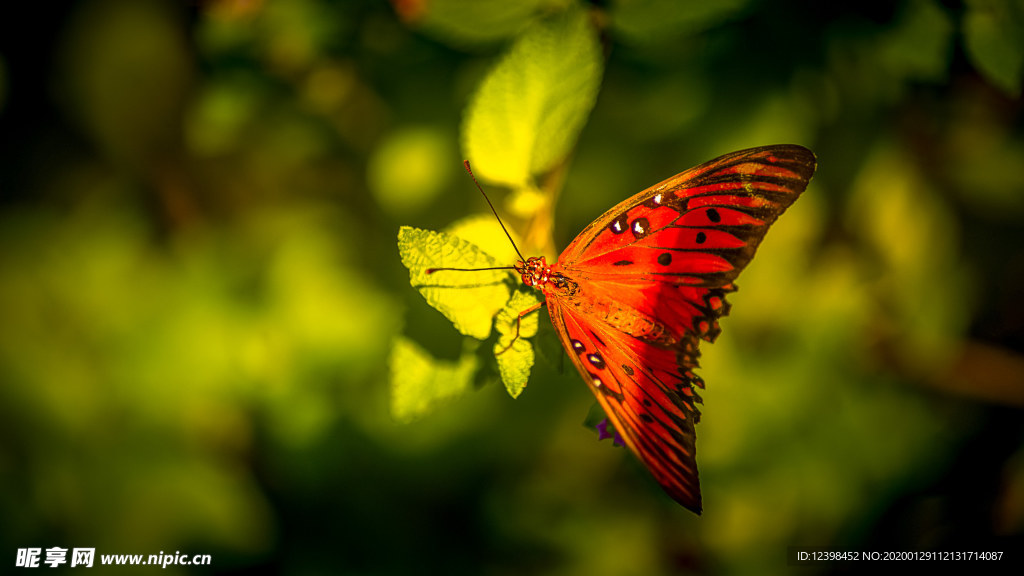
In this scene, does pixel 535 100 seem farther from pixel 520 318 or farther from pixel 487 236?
pixel 520 318

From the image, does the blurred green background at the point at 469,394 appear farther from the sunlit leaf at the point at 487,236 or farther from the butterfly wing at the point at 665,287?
the butterfly wing at the point at 665,287

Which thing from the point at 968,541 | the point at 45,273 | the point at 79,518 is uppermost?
the point at 45,273

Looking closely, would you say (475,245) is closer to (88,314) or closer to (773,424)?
(773,424)

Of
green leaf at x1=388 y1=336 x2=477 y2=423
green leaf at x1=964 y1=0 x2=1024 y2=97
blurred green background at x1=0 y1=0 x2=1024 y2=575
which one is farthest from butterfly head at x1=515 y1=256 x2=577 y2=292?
green leaf at x1=964 y1=0 x2=1024 y2=97

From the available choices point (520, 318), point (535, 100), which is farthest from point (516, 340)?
point (535, 100)

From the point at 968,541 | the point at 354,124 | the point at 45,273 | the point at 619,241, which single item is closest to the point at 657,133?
the point at 619,241
